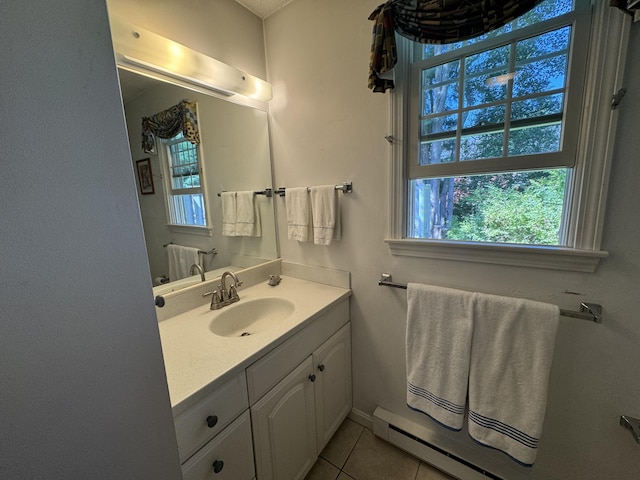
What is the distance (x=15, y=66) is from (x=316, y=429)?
1.57 metres

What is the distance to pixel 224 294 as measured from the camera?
1371 millimetres

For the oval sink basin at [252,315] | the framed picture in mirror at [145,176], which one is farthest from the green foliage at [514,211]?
the framed picture in mirror at [145,176]

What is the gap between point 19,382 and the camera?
0.39 metres

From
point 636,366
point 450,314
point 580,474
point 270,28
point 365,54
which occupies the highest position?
point 270,28

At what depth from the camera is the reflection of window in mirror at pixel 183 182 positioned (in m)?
1.24

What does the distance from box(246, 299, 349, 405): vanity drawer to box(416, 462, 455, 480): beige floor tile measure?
0.82 m

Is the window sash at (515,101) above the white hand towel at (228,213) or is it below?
above

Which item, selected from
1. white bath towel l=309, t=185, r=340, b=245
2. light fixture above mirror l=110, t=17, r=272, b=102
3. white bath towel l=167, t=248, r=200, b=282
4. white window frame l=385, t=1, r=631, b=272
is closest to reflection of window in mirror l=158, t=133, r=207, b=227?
white bath towel l=167, t=248, r=200, b=282

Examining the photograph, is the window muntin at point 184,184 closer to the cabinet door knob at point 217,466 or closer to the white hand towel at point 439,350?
the cabinet door knob at point 217,466

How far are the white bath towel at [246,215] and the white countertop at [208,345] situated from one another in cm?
42

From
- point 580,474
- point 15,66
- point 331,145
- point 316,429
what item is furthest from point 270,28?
point 580,474

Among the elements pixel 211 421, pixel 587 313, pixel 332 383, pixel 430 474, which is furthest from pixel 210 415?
pixel 587 313

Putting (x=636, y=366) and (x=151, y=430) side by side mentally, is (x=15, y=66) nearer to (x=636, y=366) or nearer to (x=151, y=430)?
(x=151, y=430)

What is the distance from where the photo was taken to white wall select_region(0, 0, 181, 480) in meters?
0.38
